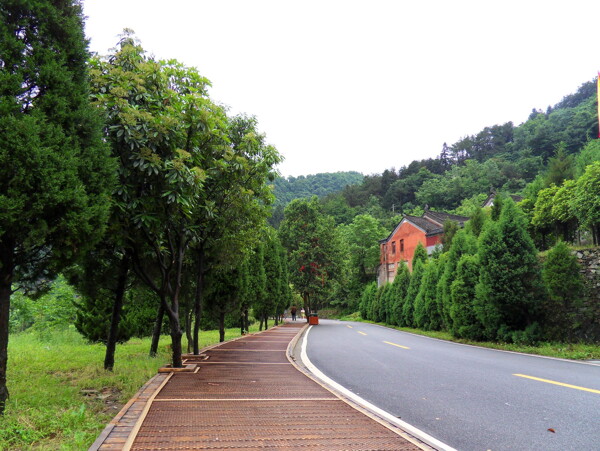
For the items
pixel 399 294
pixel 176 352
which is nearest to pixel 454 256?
pixel 399 294

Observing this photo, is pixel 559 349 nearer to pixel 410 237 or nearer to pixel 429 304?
pixel 429 304

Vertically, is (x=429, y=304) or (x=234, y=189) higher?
(x=234, y=189)

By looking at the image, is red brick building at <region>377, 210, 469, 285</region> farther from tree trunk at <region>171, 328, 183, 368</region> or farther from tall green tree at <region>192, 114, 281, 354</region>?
tree trunk at <region>171, 328, 183, 368</region>

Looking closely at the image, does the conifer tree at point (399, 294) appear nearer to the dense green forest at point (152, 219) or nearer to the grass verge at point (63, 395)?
the dense green forest at point (152, 219)

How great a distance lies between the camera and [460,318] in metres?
18.0

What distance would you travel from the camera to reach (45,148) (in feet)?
14.8

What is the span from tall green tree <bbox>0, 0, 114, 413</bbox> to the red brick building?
40.9m

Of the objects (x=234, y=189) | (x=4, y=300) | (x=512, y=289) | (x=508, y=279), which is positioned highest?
(x=234, y=189)

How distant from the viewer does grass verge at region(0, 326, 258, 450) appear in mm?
4246

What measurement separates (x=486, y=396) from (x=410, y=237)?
42.8 metres

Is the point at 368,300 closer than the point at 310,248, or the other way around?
the point at 310,248

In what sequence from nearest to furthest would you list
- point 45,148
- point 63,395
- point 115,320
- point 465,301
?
point 45,148 < point 63,395 < point 115,320 < point 465,301

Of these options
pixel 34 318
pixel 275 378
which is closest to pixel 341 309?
pixel 34 318

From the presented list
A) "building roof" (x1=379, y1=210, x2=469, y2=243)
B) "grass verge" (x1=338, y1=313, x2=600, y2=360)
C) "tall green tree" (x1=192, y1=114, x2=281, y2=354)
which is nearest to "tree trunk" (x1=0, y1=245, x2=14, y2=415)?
"tall green tree" (x1=192, y1=114, x2=281, y2=354)
